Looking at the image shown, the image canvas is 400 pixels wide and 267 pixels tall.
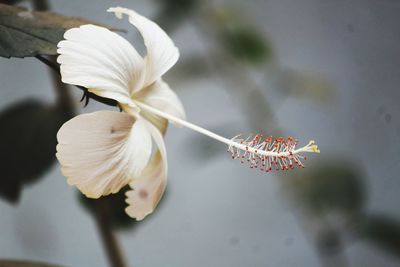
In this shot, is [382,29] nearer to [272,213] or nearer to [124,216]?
[272,213]

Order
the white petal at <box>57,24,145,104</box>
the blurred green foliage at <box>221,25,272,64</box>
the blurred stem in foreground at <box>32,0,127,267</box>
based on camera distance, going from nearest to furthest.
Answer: the white petal at <box>57,24,145,104</box>, the blurred stem in foreground at <box>32,0,127,267</box>, the blurred green foliage at <box>221,25,272,64</box>

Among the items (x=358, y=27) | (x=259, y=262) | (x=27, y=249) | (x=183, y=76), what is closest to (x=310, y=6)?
(x=358, y=27)

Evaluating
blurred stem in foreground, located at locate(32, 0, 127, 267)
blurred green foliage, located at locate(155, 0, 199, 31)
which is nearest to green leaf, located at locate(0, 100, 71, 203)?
blurred stem in foreground, located at locate(32, 0, 127, 267)

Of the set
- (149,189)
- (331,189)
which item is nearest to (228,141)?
(149,189)

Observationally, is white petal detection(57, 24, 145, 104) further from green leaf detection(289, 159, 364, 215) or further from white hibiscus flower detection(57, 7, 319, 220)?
green leaf detection(289, 159, 364, 215)

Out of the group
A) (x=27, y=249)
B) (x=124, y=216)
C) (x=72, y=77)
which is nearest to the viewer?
(x=72, y=77)

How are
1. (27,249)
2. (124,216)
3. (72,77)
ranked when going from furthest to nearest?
(27,249) → (124,216) → (72,77)

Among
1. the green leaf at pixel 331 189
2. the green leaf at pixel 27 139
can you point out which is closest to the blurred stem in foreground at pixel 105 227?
the green leaf at pixel 27 139

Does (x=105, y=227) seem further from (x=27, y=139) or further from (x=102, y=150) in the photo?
(x=102, y=150)
